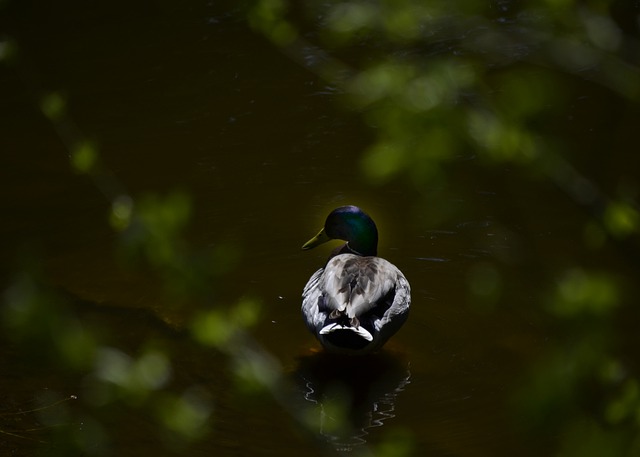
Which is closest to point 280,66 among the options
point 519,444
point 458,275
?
point 458,275

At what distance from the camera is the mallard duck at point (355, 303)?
513cm

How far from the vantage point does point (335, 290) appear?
5.33 meters

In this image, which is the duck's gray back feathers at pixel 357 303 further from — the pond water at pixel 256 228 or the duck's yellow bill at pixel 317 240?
the duck's yellow bill at pixel 317 240

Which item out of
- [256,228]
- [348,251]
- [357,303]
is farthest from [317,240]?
[357,303]

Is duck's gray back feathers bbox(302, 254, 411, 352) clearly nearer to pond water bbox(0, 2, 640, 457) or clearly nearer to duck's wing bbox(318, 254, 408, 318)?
duck's wing bbox(318, 254, 408, 318)

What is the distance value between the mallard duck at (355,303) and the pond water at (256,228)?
9.7 inches

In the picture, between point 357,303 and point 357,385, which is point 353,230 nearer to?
point 357,303

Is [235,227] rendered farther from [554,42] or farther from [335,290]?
[554,42]

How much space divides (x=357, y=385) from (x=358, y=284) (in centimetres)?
52

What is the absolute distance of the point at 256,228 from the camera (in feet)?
21.7

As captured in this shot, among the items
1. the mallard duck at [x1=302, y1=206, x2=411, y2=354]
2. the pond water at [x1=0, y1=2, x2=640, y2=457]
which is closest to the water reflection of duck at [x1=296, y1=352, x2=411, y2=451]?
the pond water at [x1=0, y1=2, x2=640, y2=457]

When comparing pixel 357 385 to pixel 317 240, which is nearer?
pixel 357 385

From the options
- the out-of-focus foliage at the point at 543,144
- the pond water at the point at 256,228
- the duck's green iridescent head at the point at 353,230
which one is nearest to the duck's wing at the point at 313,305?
the pond water at the point at 256,228

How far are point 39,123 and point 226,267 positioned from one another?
6.61 meters
